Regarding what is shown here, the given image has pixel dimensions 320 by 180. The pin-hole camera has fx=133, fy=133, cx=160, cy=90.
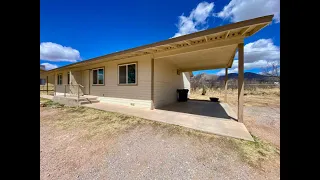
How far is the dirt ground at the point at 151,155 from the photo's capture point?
210cm

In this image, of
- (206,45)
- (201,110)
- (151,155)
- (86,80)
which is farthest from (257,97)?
(86,80)

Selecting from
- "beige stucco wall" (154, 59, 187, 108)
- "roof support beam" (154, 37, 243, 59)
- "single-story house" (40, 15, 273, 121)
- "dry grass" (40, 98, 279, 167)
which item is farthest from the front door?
"roof support beam" (154, 37, 243, 59)

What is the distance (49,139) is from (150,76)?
15.2ft

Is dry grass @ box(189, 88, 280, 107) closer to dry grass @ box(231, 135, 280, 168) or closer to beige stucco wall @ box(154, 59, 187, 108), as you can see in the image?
beige stucco wall @ box(154, 59, 187, 108)

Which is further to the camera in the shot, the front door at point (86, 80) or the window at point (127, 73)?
the front door at point (86, 80)

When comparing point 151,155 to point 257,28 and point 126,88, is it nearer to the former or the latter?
point 257,28

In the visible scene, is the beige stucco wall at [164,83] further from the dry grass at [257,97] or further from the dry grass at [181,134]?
the dry grass at [257,97]

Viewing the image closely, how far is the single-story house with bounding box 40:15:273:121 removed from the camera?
447 cm

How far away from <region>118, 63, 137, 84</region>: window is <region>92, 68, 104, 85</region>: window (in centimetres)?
184

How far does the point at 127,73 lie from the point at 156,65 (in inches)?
73.6

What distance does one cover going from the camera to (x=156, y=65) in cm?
712

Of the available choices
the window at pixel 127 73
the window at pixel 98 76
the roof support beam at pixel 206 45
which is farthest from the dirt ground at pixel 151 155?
the window at pixel 98 76
